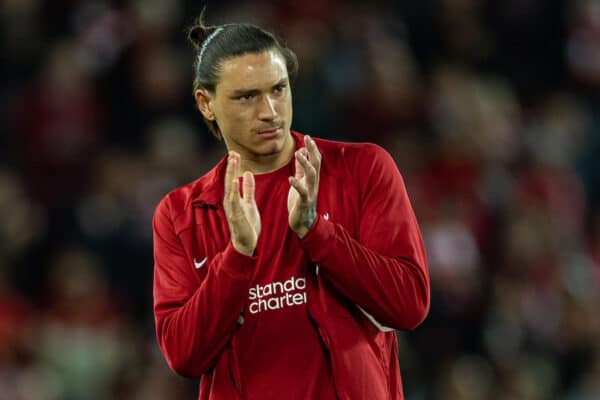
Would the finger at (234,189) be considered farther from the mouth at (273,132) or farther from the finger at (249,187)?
the mouth at (273,132)

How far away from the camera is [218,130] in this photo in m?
3.23

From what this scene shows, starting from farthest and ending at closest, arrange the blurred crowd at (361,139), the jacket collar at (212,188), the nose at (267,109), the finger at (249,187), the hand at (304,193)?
the blurred crowd at (361,139) → the jacket collar at (212,188) → the nose at (267,109) → the finger at (249,187) → the hand at (304,193)

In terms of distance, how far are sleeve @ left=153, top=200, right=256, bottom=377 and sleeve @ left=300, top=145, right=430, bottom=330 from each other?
0.57 ft

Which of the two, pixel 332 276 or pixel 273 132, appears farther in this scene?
pixel 273 132

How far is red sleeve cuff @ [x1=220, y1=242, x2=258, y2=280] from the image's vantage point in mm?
2732

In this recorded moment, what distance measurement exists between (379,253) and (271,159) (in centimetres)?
39

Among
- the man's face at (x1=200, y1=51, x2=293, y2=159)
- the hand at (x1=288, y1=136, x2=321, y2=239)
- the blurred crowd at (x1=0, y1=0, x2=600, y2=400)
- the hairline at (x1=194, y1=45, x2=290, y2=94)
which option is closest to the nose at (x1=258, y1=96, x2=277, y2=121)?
the man's face at (x1=200, y1=51, x2=293, y2=159)

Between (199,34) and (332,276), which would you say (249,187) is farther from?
(199,34)

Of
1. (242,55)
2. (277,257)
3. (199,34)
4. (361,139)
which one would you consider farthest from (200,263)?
(361,139)

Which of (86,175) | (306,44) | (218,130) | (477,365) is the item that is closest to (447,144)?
(306,44)

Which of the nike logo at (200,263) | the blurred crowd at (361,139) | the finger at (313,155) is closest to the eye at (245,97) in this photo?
the finger at (313,155)

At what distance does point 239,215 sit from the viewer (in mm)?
2738

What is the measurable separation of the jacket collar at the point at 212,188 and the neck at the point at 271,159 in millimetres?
27

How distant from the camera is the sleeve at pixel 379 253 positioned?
2.72 m
